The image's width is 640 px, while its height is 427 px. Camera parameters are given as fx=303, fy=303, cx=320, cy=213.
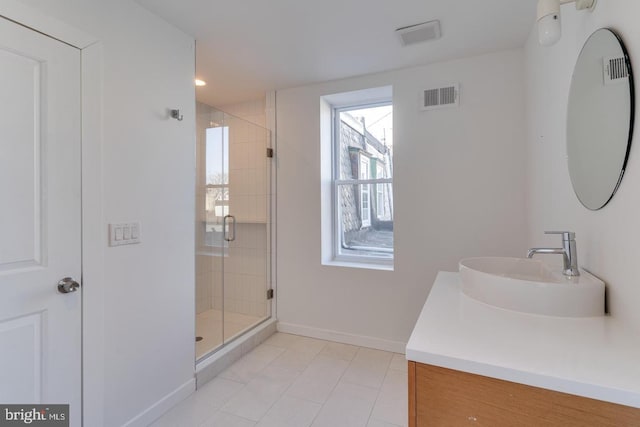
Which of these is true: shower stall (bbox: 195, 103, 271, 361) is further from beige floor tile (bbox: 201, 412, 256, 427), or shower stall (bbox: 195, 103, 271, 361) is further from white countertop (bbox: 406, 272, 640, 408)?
white countertop (bbox: 406, 272, 640, 408)

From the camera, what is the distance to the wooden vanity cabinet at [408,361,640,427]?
66cm

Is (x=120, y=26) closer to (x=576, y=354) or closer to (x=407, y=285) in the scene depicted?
(x=576, y=354)

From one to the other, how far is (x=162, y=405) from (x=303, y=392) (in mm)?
866

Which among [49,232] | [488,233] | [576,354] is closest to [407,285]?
[488,233]

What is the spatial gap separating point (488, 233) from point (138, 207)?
2391mm

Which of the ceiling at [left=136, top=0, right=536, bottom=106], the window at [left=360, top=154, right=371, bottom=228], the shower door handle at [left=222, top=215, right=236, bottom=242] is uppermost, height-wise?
the ceiling at [left=136, top=0, right=536, bottom=106]

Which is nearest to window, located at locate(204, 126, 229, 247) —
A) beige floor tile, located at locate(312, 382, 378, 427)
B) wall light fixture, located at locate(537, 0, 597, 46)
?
beige floor tile, located at locate(312, 382, 378, 427)

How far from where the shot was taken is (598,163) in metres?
1.12

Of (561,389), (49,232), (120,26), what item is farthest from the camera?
(120,26)

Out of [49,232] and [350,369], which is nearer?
[49,232]

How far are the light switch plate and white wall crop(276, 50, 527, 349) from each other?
1471mm

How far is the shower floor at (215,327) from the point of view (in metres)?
2.40

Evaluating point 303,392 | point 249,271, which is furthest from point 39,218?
point 249,271

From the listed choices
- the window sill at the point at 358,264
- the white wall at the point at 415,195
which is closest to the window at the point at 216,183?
the white wall at the point at 415,195
